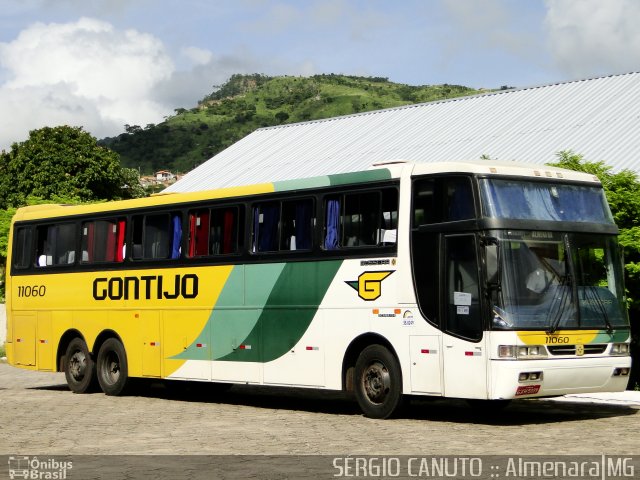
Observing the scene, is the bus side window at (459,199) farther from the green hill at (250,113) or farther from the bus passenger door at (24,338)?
the green hill at (250,113)

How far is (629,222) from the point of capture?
22.2 meters

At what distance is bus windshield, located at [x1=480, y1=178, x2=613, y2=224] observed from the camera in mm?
15586

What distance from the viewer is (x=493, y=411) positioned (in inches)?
698

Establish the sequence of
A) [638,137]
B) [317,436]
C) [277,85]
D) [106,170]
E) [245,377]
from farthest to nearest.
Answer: [277,85] → [106,170] → [638,137] → [245,377] → [317,436]

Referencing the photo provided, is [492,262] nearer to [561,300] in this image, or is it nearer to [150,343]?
[561,300]

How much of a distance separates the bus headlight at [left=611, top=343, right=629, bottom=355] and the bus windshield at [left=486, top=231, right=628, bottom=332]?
254 mm

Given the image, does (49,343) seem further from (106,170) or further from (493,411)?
(106,170)

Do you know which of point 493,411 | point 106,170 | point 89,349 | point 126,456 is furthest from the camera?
point 106,170

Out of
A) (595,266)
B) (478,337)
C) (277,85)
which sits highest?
(277,85)

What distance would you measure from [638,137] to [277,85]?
134m

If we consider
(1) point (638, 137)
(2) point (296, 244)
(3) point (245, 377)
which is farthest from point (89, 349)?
(1) point (638, 137)

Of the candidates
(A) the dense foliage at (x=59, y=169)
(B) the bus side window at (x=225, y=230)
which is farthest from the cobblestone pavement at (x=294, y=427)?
(A) the dense foliage at (x=59, y=169)

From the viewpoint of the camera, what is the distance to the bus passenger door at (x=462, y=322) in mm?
15205

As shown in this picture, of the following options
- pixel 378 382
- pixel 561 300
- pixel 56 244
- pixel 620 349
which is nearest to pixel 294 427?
pixel 378 382
